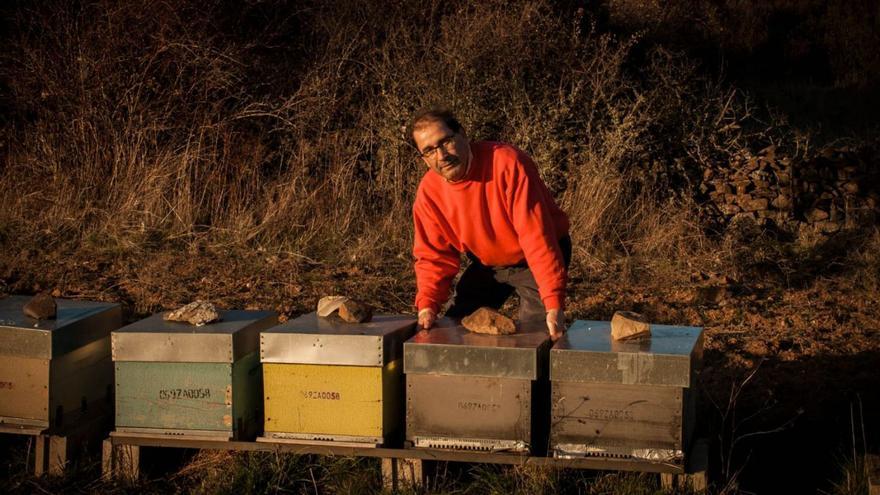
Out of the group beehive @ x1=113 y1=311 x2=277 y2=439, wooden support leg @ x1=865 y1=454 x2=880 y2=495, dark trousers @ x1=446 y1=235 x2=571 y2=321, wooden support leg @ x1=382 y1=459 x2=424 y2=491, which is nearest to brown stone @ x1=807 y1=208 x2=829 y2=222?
dark trousers @ x1=446 y1=235 x2=571 y2=321

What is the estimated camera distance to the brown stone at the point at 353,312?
147 inches

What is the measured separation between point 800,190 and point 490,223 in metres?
5.58

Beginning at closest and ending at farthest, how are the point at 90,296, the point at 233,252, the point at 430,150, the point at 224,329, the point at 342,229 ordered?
the point at 224,329 → the point at 430,150 → the point at 90,296 → the point at 233,252 → the point at 342,229

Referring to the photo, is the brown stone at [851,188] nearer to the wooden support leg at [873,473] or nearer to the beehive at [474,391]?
the wooden support leg at [873,473]

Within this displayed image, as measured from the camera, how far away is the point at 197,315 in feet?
12.3

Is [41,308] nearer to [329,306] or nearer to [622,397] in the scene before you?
[329,306]

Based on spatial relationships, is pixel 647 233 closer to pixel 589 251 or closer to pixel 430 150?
pixel 589 251

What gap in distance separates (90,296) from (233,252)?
121cm

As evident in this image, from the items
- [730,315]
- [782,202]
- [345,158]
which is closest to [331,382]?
[730,315]

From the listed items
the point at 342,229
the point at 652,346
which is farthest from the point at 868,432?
the point at 342,229

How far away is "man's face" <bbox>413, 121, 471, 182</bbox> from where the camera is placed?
153 inches

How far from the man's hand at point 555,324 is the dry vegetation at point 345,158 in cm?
194

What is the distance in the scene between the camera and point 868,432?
4.32 meters

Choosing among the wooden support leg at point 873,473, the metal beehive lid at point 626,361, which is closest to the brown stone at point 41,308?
the metal beehive lid at point 626,361
